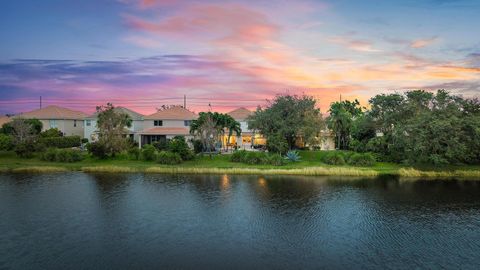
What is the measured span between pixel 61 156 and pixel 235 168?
1072 inches

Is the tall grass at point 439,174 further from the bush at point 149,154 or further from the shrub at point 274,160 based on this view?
the bush at point 149,154

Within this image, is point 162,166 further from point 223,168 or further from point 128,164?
point 223,168

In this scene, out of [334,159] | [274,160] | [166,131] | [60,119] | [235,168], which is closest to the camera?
[235,168]

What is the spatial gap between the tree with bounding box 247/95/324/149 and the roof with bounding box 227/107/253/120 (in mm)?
20545

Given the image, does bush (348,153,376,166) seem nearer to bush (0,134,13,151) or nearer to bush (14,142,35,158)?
bush (14,142,35,158)

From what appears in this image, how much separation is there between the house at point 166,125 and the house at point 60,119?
1839 centimetres

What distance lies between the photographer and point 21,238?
24703 mm

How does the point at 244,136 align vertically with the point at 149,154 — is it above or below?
above

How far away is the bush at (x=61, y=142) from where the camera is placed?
6525cm

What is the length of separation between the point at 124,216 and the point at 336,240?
16.9 meters

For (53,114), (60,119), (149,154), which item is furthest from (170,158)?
(53,114)

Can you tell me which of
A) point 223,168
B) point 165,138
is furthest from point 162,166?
point 165,138

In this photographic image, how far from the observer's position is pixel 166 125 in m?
74.2

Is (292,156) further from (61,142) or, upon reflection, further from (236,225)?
(61,142)
